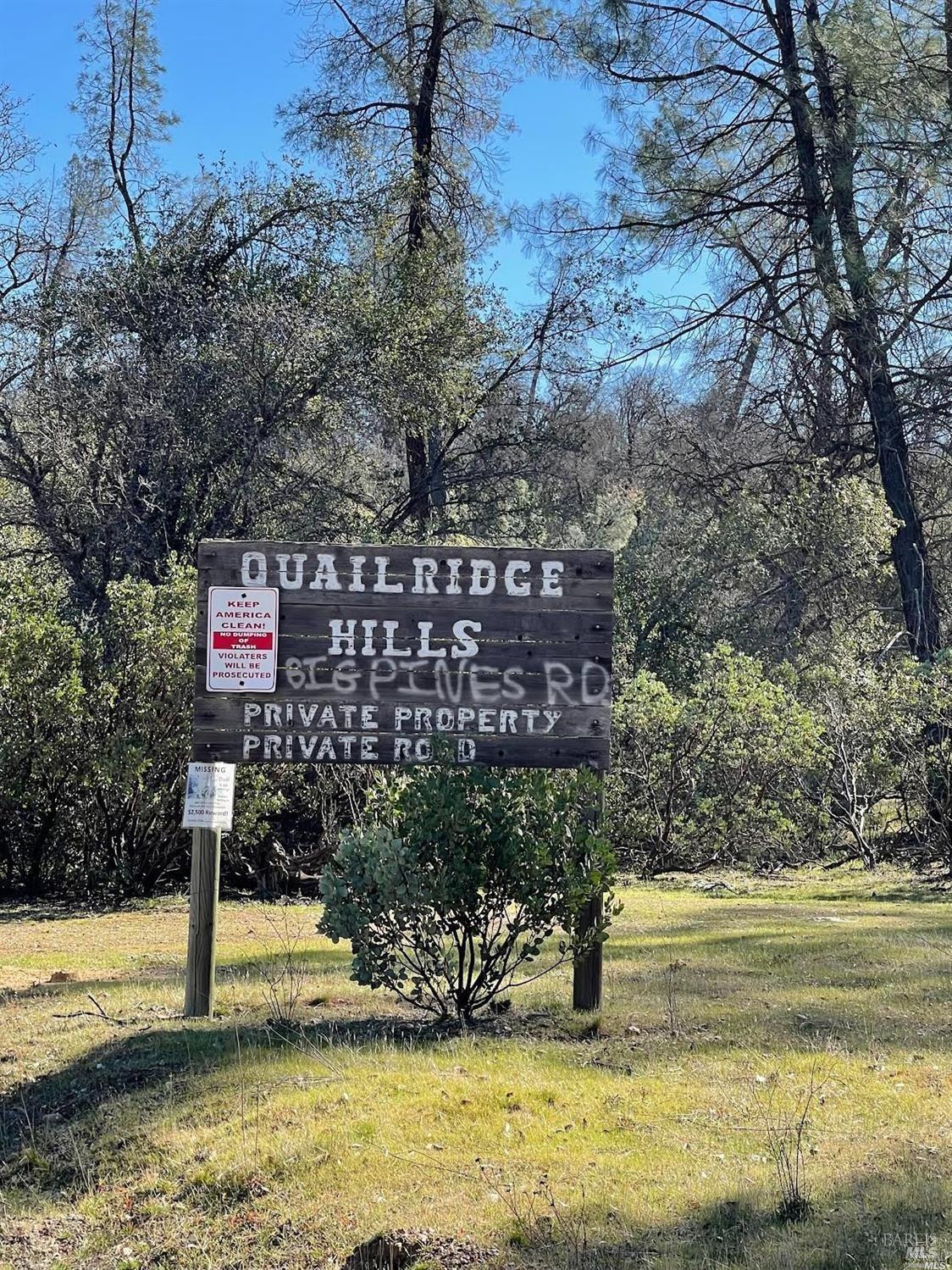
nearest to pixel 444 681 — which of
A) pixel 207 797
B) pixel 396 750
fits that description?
pixel 396 750

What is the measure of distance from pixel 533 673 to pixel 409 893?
1400 millimetres

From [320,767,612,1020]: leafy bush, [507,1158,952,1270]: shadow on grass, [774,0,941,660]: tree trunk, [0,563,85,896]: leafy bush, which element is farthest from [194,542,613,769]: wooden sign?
[774,0,941,660]: tree trunk

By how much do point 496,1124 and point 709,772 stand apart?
36.8 feet

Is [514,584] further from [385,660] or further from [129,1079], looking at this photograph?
[129,1079]

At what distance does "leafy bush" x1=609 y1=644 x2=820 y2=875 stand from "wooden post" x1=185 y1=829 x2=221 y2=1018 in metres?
9.39

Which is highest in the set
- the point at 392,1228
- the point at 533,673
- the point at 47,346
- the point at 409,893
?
the point at 47,346

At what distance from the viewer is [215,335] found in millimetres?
18156

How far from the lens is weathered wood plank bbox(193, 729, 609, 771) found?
6719mm

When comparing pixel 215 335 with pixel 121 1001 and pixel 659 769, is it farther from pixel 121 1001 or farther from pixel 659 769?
pixel 121 1001

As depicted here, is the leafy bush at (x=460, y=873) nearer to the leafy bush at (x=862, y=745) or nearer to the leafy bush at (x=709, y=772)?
the leafy bush at (x=709, y=772)

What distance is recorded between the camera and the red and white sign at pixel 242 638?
22.1ft

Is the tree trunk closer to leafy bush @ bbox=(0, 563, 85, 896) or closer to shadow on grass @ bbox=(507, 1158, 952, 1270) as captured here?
leafy bush @ bbox=(0, 563, 85, 896)

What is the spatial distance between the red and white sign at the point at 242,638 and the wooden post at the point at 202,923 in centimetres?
79

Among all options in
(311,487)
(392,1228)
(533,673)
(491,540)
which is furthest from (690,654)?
(392,1228)
